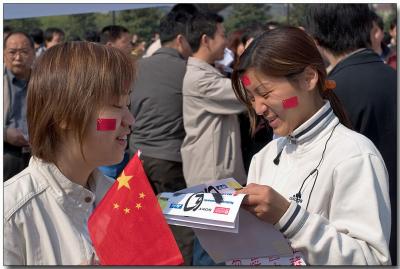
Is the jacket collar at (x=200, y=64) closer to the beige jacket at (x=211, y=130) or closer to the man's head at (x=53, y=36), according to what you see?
the beige jacket at (x=211, y=130)

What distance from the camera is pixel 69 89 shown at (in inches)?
69.9

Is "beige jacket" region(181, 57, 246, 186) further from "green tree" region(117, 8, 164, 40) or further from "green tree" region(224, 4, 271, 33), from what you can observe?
"green tree" region(117, 8, 164, 40)

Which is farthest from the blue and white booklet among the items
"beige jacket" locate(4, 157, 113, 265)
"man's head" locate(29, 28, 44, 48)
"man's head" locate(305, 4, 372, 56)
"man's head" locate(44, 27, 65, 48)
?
"man's head" locate(29, 28, 44, 48)

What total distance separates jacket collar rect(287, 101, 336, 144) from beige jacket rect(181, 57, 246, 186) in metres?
2.27

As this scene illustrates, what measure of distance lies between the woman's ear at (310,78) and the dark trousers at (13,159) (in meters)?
3.26

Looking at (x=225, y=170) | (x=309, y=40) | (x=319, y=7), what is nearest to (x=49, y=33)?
(x=225, y=170)

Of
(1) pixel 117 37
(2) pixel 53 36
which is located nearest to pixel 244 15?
(2) pixel 53 36

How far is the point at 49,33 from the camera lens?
30.5ft

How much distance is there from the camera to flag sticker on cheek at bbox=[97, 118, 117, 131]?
72.3 inches

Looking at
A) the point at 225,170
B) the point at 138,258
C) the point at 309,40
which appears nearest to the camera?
the point at 138,258

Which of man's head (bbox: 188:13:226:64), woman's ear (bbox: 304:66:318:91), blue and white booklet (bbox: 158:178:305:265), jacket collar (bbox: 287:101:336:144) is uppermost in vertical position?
woman's ear (bbox: 304:66:318:91)

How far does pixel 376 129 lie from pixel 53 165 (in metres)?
1.93

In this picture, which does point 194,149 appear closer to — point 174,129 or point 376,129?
point 174,129

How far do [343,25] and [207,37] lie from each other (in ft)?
5.36
